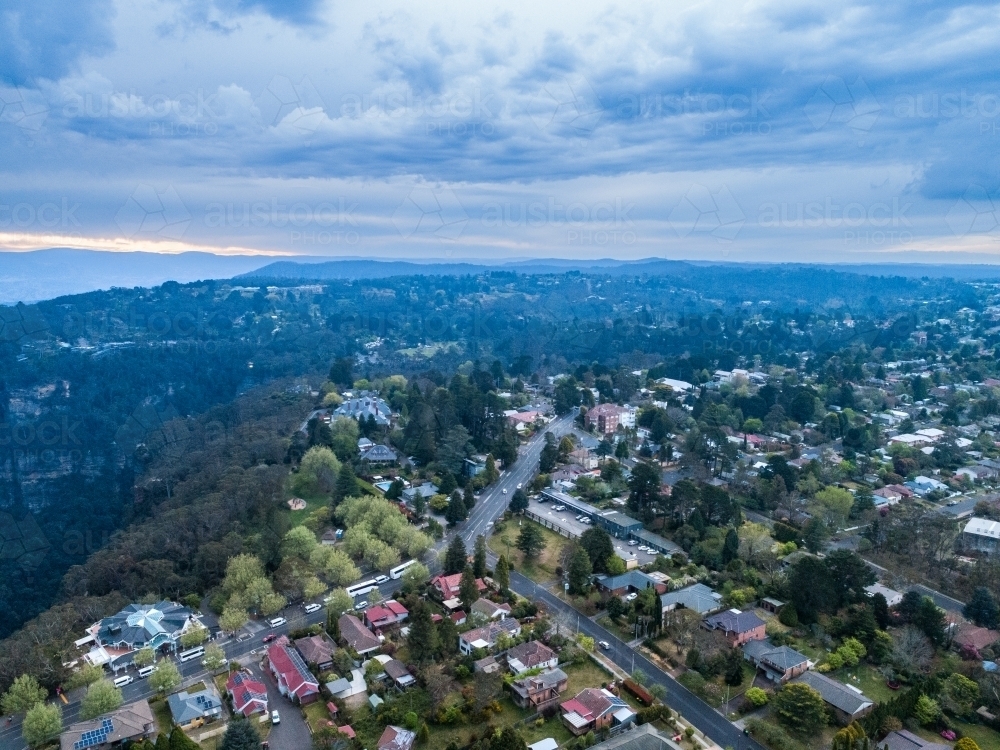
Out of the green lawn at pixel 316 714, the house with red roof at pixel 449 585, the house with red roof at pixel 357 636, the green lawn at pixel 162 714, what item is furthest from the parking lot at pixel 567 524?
the green lawn at pixel 162 714

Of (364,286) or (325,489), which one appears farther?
(364,286)

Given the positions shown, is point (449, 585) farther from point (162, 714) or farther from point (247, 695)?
point (162, 714)

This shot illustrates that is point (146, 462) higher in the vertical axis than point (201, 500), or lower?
lower

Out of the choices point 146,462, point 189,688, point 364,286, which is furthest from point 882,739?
point 364,286

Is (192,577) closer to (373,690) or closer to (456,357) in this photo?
(373,690)

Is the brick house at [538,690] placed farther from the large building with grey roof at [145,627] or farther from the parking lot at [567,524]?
the large building with grey roof at [145,627]

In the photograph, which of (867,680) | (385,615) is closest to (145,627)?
(385,615)
